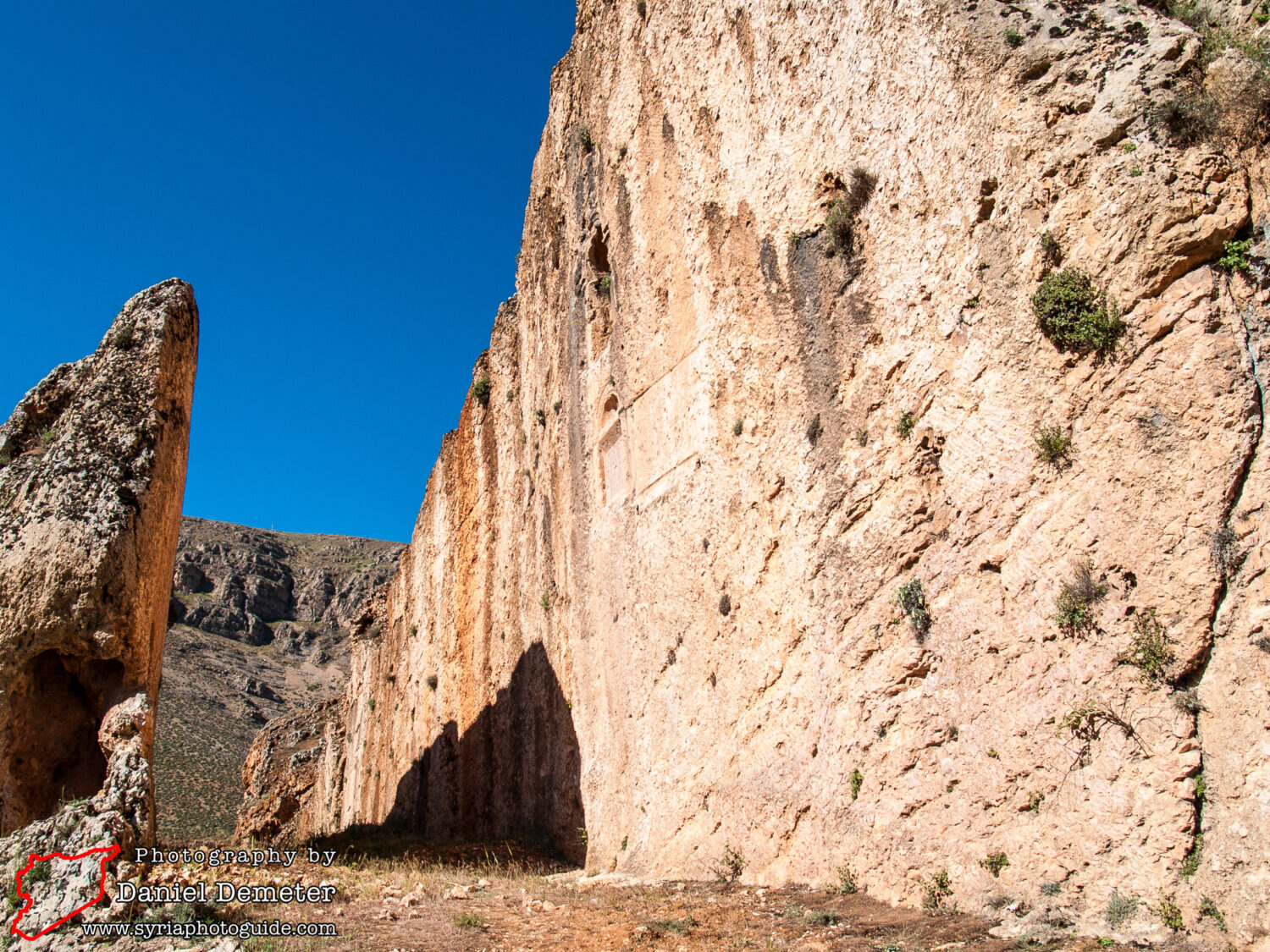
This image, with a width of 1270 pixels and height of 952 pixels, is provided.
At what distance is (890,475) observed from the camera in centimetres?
864

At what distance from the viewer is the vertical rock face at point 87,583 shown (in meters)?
8.92

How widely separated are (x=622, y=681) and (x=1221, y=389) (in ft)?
27.7

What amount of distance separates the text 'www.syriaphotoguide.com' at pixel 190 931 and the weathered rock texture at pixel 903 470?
436 cm

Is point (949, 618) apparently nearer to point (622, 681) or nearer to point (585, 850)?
point (622, 681)

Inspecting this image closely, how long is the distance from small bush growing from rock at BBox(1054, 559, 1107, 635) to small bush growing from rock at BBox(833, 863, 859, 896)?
294 centimetres

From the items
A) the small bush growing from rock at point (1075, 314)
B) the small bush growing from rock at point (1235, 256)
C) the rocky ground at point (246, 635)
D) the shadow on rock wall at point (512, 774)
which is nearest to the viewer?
the small bush growing from rock at point (1235, 256)

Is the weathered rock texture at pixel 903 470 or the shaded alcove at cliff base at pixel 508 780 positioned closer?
the weathered rock texture at pixel 903 470

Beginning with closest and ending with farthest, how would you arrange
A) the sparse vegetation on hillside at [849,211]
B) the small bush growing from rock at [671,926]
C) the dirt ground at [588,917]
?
the dirt ground at [588,917] → the small bush growing from rock at [671,926] → the sparse vegetation on hillside at [849,211]

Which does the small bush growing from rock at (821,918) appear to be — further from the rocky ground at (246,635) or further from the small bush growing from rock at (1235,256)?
the rocky ground at (246,635)

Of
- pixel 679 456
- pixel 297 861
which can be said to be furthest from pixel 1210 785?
pixel 297 861

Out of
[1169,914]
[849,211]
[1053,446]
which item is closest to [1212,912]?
[1169,914]

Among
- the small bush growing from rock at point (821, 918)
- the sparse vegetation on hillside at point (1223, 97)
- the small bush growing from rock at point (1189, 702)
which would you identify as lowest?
the small bush growing from rock at point (821, 918)

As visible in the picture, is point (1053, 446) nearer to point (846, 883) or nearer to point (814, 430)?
point (814, 430)

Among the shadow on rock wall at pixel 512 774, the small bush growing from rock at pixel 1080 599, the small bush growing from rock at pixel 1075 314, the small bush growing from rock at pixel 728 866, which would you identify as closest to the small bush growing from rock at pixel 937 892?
the small bush growing from rock at pixel 1080 599
